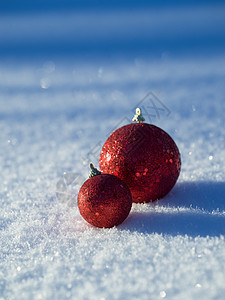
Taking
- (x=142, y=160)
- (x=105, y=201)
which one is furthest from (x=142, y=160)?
(x=105, y=201)

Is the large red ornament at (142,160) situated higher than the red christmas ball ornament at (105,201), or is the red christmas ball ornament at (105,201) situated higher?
the large red ornament at (142,160)

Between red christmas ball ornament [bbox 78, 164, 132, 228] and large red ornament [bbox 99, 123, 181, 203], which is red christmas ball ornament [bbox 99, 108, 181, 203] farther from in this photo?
red christmas ball ornament [bbox 78, 164, 132, 228]

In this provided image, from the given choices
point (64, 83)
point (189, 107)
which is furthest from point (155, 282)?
point (64, 83)

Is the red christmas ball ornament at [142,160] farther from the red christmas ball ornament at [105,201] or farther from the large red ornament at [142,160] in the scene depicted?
the red christmas ball ornament at [105,201]

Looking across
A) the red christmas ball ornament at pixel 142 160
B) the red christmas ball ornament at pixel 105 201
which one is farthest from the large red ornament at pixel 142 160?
the red christmas ball ornament at pixel 105 201

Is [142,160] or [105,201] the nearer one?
[105,201]

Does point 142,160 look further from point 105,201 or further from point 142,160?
point 105,201

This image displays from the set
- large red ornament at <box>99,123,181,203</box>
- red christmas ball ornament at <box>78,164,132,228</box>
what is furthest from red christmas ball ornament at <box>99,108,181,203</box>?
red christmas ball ornament at <box>78,164,132,228</box>
